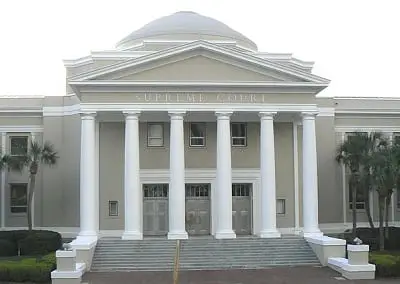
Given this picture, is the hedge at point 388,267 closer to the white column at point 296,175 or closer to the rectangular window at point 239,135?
the white column at point 296,175

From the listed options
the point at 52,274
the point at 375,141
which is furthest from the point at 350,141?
the point at 52,274

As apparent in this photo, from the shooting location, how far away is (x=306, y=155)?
32.0 metres

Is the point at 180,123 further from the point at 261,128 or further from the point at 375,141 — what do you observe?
the point at 375,141

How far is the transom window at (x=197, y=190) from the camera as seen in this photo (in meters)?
34.7

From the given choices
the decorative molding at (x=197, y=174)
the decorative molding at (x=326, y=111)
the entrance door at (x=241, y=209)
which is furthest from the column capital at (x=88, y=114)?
the decorative molding at (x=326, y=111)

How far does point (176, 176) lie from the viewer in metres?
31.0

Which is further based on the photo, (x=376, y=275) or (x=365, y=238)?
(x=365, y=238)

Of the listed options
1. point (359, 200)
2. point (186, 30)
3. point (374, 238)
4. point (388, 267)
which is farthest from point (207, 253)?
point (186, 30)

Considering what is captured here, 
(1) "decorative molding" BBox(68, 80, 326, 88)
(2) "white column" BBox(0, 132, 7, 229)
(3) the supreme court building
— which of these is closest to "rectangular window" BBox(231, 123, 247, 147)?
(3) the supreme court building

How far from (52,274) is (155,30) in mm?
19890

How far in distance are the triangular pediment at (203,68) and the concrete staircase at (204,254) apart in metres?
7.52

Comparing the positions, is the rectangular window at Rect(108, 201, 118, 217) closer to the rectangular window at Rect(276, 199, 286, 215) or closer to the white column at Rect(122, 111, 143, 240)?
the white column at Rect(122, 111, 143, 240)

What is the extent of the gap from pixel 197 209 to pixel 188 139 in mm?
3645

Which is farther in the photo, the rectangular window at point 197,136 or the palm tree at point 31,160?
the rectangular window at point 197,136
